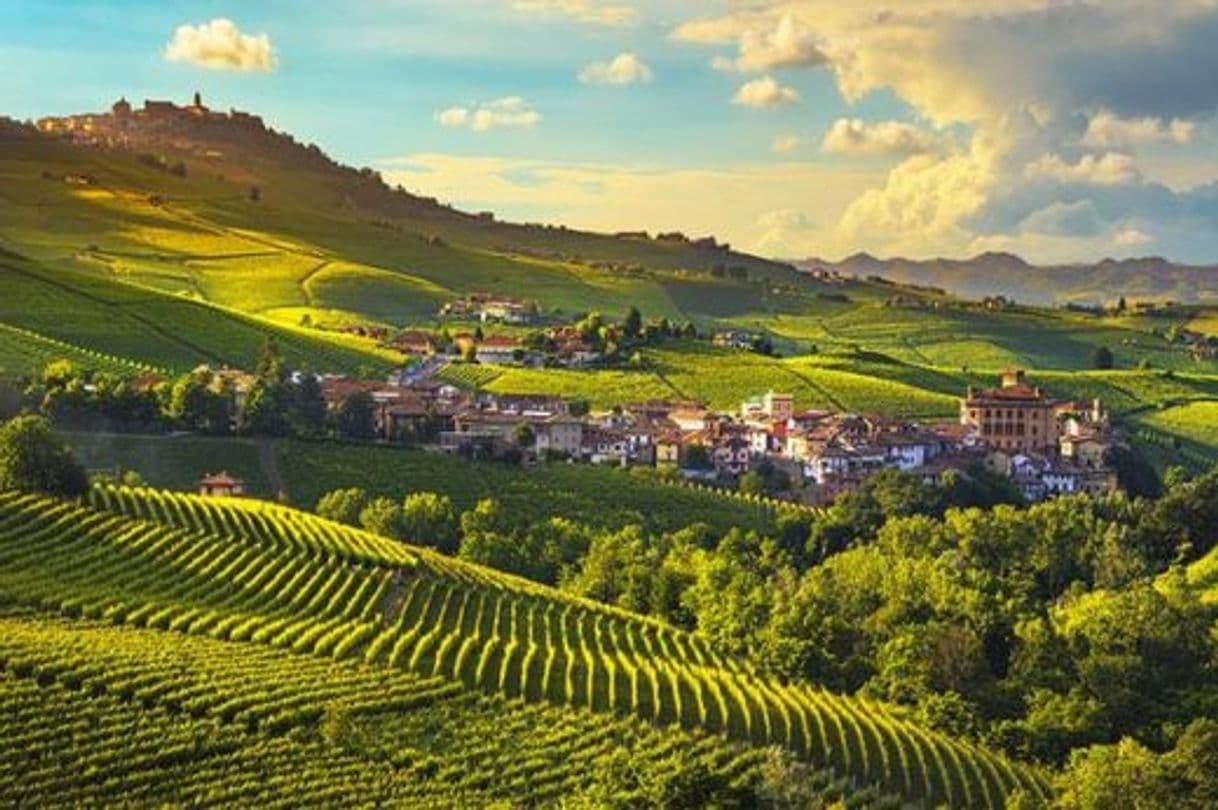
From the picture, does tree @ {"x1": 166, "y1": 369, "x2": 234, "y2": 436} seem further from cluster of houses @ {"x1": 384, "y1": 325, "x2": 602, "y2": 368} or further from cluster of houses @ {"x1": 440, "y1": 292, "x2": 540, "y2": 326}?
cluster of houses @ {"x1": 440, "y1": 292, "x2": 540, "y2": 326}

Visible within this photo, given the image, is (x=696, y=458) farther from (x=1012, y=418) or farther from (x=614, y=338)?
(x=614, y=338)

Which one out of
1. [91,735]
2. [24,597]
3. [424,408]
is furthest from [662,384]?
[91,735]

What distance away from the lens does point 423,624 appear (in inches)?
2125

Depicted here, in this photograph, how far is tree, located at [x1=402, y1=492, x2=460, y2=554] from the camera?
77000 mm

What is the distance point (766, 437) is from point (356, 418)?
34.4 metres

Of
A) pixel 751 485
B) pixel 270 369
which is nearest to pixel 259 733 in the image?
pixel 270 369

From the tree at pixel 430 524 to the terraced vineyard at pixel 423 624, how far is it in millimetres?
10438

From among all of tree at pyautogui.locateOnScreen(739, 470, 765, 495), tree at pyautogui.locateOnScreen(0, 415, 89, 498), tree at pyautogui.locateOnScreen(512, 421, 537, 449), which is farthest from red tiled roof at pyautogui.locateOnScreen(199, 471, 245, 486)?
tree at pyautogui.locateOnScreen(739, 470, 765, 495)

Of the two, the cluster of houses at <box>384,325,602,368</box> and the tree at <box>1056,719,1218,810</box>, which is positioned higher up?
the cluster of houses at <box>384,325,602,368</box>

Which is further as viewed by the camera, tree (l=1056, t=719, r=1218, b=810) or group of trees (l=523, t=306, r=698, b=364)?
group of trees (l=523, t=306, r=698, b=364)

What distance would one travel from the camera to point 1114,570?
261 feet

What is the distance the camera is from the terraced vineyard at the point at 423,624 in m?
46.8

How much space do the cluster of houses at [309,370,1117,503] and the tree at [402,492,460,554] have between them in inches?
824

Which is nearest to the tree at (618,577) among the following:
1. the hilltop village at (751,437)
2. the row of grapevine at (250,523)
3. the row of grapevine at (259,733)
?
the row of grapevine at (250,523)
